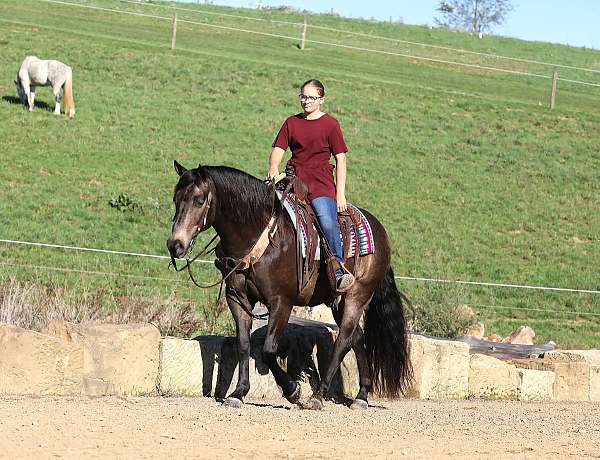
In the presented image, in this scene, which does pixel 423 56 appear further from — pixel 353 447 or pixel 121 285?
pixel 353 447

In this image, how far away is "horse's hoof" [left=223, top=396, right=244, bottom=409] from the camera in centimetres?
967

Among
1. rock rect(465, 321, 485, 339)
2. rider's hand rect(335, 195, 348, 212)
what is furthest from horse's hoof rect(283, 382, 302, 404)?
rock rect(465, 321, 485, 339)

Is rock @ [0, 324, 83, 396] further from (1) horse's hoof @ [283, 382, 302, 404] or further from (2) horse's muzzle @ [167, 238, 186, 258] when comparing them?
(1) horse's hoof @ [283, 382, 302, 404]

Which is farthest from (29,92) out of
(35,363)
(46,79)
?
(35,363)

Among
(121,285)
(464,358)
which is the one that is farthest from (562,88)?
(464,358)

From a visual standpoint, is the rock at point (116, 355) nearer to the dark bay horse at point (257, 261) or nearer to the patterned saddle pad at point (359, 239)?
the dark bay horse at point (257, 261)

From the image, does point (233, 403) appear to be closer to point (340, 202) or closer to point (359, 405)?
point (359, 405)

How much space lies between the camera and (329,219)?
33.8ft

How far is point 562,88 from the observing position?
46.4 meters

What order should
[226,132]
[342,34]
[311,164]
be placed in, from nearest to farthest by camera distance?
[311,164] → [226,132] → [342,34]

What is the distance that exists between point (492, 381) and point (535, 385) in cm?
55

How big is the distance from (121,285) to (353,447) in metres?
9.66

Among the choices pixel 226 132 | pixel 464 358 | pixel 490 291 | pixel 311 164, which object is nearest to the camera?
pixel 311 164

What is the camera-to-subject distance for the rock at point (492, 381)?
12.3 metres
